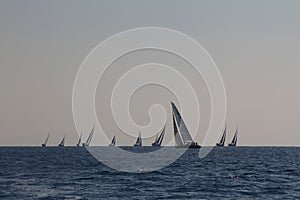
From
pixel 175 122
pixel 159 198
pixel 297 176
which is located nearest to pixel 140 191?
pixel 159 198

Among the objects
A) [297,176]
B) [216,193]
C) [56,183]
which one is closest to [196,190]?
[216,193]

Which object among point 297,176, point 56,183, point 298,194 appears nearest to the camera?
point 298,194

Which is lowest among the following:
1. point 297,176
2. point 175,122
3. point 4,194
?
point 4,194

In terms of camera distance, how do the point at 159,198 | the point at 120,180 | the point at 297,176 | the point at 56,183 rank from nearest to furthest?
the point at 159,198 → the point at 56,183 → the point at 120,180 → the point at 297,176

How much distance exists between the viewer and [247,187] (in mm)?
58156

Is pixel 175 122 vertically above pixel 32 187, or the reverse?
pixel 175 122

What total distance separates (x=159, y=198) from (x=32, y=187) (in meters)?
15.6

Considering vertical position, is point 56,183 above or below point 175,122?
below

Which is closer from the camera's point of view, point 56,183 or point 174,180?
point 56,183

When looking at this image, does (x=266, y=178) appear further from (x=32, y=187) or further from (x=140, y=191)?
(x=32, y=187)

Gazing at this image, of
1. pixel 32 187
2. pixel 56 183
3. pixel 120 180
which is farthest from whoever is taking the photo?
pixel 120 180

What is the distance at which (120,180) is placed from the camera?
215 feet

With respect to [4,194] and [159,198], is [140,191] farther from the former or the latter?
[4,194]

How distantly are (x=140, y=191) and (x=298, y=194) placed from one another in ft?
52.4
